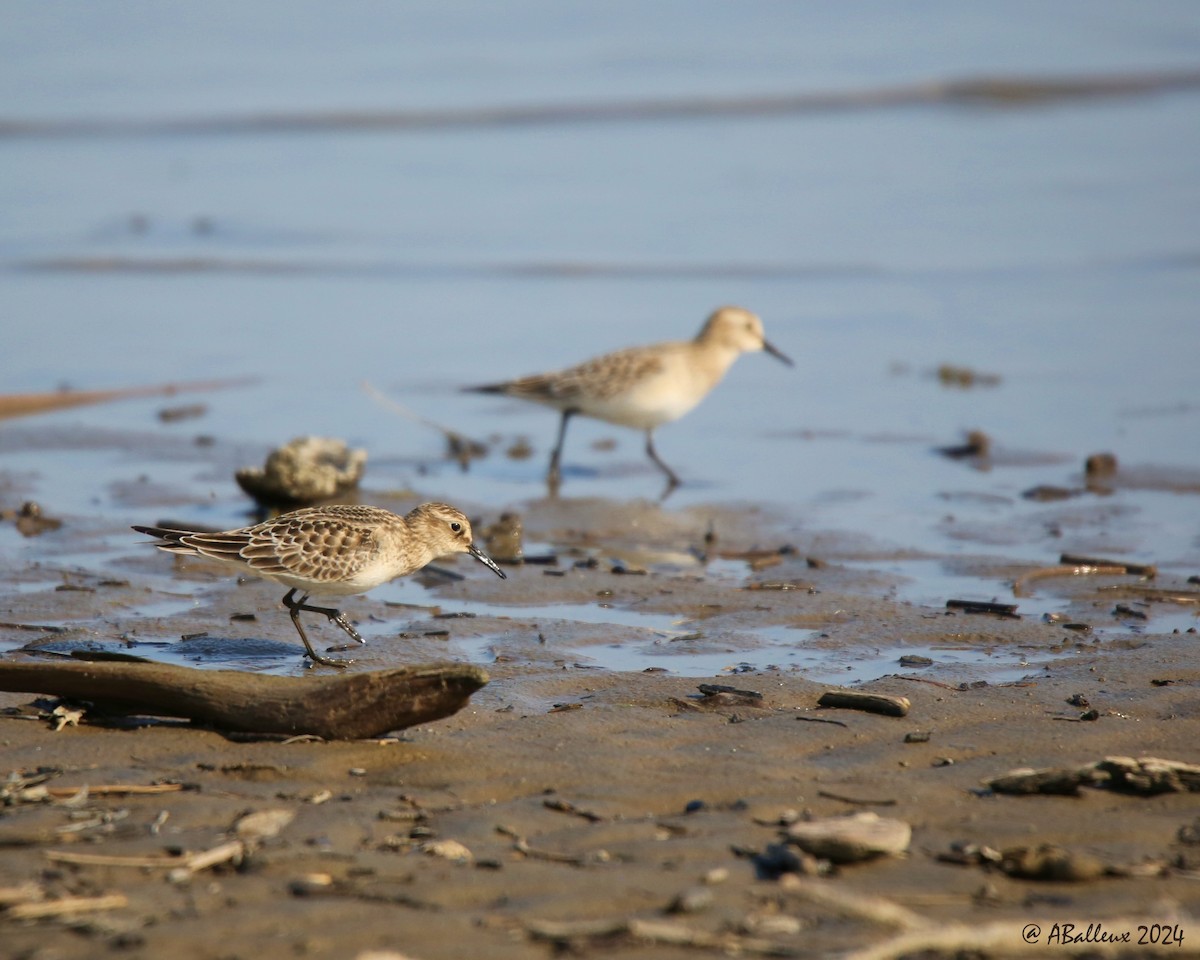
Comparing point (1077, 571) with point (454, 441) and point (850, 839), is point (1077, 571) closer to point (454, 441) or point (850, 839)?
point (850, 839)

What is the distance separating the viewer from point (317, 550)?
6.23 metres

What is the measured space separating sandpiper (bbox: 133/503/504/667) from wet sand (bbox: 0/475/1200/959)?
265mm

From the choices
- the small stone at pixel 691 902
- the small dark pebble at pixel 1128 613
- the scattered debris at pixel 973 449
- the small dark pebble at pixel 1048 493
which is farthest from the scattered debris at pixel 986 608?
the small stone at pixel 691 902

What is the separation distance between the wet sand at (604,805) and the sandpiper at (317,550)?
0.87ft

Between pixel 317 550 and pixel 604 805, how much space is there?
2198mm

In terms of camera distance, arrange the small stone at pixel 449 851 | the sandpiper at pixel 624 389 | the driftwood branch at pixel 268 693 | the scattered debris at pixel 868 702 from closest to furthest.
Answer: the small stone at pixel 449 851, the driftwood branch at pixel 268 693, the scattered debris at pixel 868 702, the sandpiper at pixel 624 389

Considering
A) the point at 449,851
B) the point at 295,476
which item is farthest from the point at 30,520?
the point at 449,851

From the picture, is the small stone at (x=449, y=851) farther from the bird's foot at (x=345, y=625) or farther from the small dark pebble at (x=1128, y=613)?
the small dark pebble at (x=1128, y=613)

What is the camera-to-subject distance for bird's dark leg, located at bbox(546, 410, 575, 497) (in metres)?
9.53

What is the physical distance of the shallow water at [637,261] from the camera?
9492 mm

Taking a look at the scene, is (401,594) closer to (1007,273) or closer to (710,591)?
(710,591)

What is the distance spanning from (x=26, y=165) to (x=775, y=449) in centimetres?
1263

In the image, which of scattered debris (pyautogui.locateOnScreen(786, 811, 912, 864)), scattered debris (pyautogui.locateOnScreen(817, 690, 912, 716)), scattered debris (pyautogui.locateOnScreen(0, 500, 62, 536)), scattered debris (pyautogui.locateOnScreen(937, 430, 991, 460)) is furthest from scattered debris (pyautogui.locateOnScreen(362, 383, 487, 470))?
scattered debris (pyautogui.locateOnScreen(786, 811, 912, 864))

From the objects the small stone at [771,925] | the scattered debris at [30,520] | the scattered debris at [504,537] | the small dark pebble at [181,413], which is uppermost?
the small dark pebble at [181,413]
